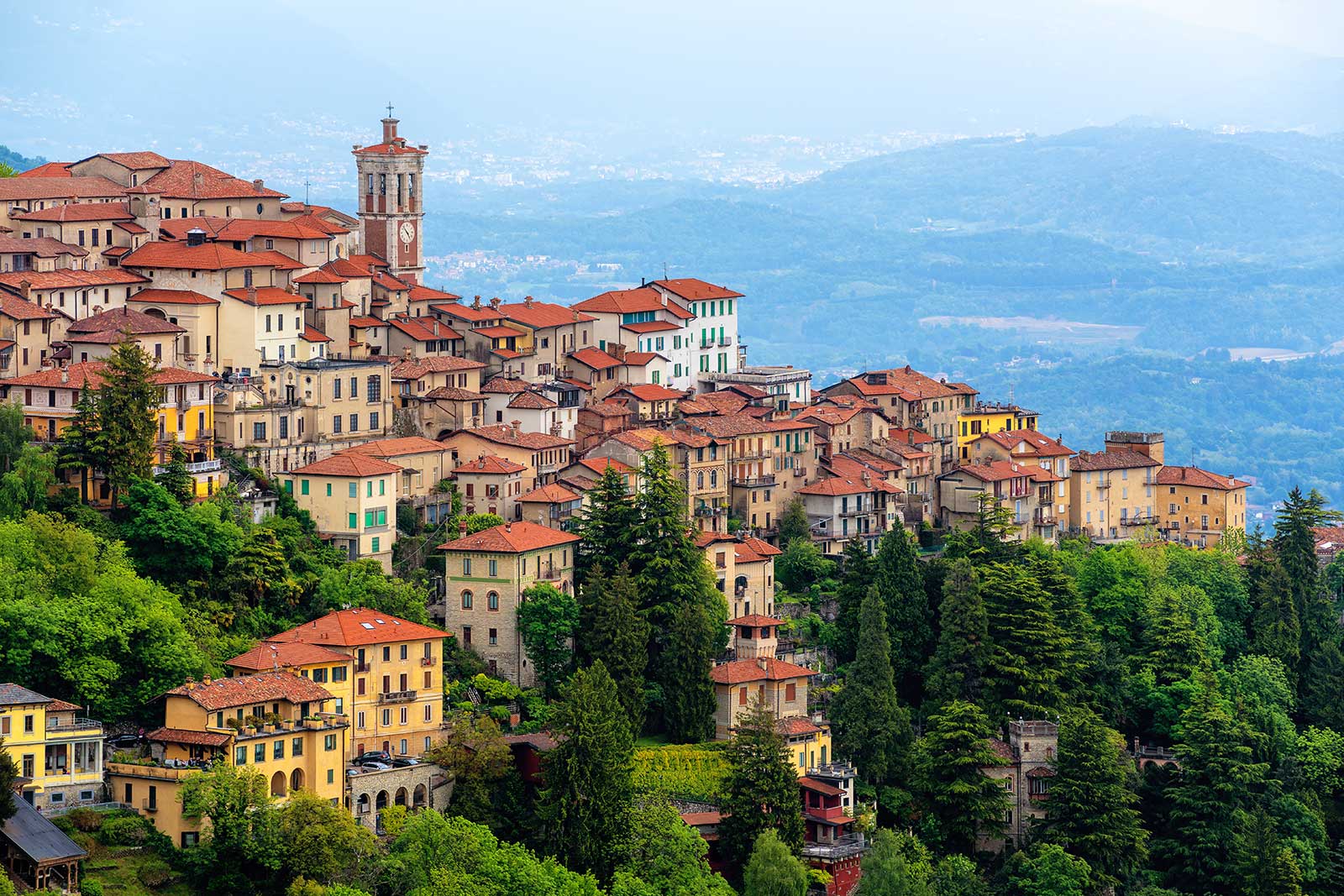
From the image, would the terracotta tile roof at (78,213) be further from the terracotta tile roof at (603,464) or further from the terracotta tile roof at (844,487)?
the terracotta tile roof at (844,487)

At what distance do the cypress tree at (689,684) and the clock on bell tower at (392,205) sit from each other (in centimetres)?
3256

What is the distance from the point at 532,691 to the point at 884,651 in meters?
11.3

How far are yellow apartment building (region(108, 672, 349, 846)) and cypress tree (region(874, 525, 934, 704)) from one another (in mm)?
23949

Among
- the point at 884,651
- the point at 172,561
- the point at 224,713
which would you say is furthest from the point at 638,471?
the point at 224,713

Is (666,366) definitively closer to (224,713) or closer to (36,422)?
(36,422)

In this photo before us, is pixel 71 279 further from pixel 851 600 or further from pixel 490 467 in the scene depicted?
pixel 851 600

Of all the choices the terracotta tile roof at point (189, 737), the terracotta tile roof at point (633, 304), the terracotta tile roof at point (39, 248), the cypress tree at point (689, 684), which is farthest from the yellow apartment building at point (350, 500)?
the terracotta tile roof at point (633, 304)

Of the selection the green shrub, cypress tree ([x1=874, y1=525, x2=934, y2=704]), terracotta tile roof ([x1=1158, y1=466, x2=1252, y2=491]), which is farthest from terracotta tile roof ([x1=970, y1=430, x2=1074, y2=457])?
the green shrub

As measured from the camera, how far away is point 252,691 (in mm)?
64625

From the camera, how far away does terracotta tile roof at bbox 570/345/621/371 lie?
9931cm

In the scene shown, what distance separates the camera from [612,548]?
80000mm

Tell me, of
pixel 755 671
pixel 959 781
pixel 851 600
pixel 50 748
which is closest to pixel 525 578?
pixel 755 671

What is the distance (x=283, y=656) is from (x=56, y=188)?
31.9 meters

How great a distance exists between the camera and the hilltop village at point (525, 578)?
66.9 metres
